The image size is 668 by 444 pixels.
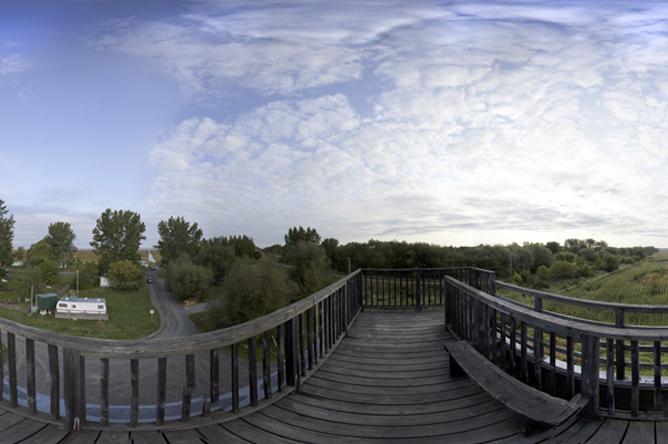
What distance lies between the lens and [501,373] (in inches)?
106

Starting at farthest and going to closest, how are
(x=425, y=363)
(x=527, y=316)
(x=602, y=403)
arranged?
(x=425, y=363), (x=602, y=403), (x=527, y=316)

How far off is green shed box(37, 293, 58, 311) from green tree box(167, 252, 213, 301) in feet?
53.9

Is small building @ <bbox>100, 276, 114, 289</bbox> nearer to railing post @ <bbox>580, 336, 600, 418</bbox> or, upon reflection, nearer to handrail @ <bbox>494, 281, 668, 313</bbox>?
handrail @ <bbox>494, 281, 668, 313</bbox>

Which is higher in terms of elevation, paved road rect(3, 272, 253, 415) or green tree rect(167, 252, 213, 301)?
green tree rect(167, 252, 213, 301)

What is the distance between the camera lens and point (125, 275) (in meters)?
54.2

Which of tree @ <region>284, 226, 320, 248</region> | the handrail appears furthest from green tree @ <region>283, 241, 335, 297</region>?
the handrail

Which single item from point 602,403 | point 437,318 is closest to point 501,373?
point 602,403

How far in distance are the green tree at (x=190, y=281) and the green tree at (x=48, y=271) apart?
17357mm

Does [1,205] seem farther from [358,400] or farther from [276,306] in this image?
[358,400]

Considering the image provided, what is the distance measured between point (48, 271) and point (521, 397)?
224 feet

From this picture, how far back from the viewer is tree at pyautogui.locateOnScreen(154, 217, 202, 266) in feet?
254

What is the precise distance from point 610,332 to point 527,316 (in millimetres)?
503

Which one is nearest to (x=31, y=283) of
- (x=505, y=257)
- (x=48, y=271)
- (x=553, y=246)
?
(x=48, y=271)

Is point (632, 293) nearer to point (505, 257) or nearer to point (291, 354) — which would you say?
point (291, 354)
